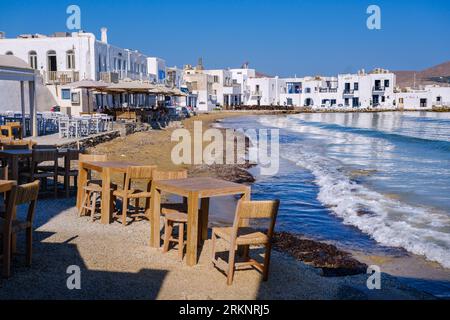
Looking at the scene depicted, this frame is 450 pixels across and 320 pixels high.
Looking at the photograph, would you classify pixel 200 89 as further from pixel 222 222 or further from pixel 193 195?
pixel 193 195

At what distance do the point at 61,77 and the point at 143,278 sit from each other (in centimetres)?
2757

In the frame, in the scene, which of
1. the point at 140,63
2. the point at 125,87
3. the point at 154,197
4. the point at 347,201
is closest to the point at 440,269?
the point at 154,197

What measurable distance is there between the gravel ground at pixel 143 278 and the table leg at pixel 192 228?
0.10m

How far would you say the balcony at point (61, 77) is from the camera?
97.7ft

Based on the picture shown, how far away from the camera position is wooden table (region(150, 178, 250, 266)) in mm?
5035

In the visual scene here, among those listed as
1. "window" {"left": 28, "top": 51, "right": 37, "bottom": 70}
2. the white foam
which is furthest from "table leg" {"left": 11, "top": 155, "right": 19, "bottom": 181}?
"window" {"left": 28, "top": 51, "right": 37, "bottom": 70}

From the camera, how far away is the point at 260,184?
43.5 feet

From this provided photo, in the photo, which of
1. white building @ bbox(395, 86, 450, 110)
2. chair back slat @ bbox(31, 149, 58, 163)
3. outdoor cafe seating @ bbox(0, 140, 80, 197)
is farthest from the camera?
white building @ bbox(395, 86, 450, 110)

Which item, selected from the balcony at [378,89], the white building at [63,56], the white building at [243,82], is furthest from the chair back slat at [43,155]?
the balcony at [378,89]

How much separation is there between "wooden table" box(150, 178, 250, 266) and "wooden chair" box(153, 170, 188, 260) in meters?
0.16

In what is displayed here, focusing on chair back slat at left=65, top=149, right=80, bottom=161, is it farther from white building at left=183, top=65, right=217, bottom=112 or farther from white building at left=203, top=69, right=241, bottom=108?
white building at left=203, top=69, right=241, bottom=108

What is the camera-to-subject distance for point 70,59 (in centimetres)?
3238

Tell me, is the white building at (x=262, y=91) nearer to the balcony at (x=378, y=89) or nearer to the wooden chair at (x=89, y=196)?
the balcony at (x=378, y=89)
